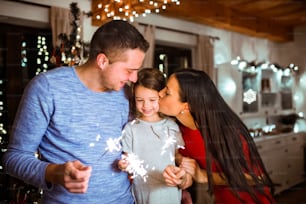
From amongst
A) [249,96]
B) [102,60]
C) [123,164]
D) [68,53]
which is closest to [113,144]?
[123,164]

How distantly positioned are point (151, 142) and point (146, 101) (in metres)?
0.09

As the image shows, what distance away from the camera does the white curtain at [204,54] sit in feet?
5.07

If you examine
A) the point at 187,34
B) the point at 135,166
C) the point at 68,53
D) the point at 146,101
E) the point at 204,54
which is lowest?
the point at 135,166

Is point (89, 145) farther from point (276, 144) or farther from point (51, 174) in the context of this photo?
point (276, 144)

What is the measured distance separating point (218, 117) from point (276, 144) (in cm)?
152

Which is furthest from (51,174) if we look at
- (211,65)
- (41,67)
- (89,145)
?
(211,65)

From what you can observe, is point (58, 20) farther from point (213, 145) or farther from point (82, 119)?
point (213, 145)

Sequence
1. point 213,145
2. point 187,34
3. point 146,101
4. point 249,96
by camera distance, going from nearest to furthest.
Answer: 1. point 213,145
2. point 146,101
3. point 187,34
4. point 249,96

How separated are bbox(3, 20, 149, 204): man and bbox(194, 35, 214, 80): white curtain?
3.58 feet

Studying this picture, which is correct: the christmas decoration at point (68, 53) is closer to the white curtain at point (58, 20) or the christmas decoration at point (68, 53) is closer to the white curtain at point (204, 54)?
the white curtain at point (58, 20)

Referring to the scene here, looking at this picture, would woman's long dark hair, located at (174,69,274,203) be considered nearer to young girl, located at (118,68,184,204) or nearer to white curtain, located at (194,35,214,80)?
young girl, located at (118,68,184,204)

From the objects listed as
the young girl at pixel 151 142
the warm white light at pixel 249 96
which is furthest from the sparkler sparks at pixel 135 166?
the warm white light at pixel 249 96

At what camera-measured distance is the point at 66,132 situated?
0.47m

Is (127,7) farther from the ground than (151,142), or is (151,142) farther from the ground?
(127,7)
